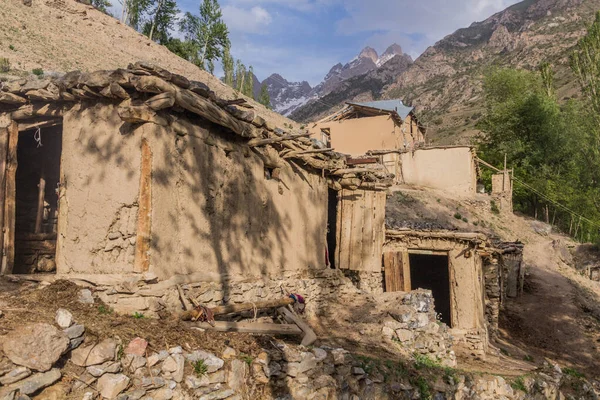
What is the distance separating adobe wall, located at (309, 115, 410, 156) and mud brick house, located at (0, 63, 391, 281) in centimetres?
2070

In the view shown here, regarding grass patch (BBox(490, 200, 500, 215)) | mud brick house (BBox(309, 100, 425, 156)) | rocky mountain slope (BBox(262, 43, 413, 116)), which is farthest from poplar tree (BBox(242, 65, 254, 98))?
rocky mountain slope (BBox(262, 43, 413, 116))

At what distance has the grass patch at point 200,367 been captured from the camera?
4.36 metres

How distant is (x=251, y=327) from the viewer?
587 cm

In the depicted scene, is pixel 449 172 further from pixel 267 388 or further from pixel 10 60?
pixel 10 60

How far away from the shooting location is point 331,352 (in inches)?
228

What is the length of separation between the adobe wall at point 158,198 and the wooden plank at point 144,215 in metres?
0.06

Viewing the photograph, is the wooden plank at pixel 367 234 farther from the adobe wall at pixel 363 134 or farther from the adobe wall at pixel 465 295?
the adobe wall at pixel 363 134

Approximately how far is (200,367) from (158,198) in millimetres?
2095

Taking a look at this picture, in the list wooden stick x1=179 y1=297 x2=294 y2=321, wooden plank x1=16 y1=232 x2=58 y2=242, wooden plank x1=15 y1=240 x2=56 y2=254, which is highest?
wooden plank x1=16 y1=232 x2=58 y2=242

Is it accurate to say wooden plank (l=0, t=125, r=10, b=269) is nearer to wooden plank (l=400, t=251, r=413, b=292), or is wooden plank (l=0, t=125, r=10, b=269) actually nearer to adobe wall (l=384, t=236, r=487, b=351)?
wooden plank (l=400, t=251, r=413, b=292)

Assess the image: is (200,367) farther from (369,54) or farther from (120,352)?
(369,54)

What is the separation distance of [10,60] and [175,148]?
2456 cm

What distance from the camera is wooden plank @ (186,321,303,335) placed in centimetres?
541

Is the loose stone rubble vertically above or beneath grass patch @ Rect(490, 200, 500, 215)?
beneath
